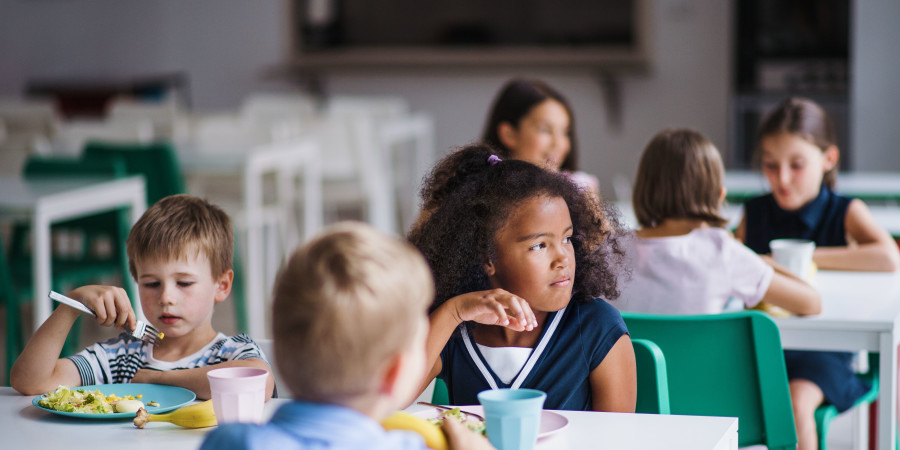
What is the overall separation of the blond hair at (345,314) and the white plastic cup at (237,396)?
1.18 feet

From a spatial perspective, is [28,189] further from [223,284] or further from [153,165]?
[223,284]

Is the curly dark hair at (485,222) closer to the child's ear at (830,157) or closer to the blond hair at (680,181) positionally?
the blond hair at (680,181)

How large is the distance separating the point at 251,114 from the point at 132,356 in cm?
459

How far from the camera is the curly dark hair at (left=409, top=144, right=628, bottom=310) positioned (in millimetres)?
1502

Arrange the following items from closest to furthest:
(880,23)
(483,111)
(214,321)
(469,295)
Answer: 1. (469,295)
2. (214,321)
3. (880,23)
4. (483,111)

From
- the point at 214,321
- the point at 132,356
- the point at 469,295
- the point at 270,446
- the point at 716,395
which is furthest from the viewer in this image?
the point at 214,321

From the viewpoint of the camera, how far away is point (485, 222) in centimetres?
151

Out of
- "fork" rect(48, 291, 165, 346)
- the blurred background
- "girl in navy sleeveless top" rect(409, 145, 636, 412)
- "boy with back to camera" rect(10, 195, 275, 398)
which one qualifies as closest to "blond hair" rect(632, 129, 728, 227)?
"girl in navy sleeveless top" rect(409, 145, 636, 412)

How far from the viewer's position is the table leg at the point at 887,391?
1.82 metres

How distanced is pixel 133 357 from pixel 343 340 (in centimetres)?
87

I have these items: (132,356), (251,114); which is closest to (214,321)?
(251,114)

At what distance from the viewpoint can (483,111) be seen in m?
8.16

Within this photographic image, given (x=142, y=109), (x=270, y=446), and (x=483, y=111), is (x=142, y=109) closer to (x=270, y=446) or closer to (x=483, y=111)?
(x=483, y=111)

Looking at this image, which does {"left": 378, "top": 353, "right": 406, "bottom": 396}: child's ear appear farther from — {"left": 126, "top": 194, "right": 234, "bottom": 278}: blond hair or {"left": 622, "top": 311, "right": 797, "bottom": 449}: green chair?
{"left": 622, "top": 311, "right": 797, "bottom": 449}: green chair
